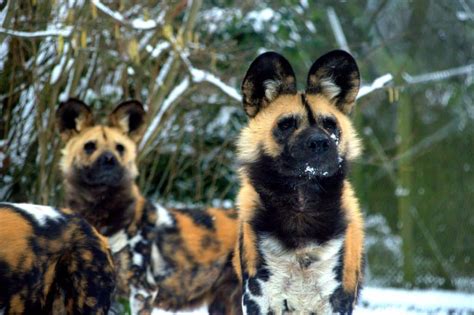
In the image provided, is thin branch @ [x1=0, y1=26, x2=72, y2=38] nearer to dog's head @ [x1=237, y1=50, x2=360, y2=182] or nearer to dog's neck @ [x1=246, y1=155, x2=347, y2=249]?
dog's head @ [x1=237, y1=50, x2=360, y2=182]

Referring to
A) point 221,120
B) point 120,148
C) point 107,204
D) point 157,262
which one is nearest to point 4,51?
point 120,148

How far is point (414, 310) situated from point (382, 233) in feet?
9.69

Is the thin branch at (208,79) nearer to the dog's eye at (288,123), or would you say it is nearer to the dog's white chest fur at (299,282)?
the dog's eye at (288,123)

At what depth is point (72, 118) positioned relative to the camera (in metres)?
5.09

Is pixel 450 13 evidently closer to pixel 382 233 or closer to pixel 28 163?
pixel 382 233

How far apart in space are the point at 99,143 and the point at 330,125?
2165 mm

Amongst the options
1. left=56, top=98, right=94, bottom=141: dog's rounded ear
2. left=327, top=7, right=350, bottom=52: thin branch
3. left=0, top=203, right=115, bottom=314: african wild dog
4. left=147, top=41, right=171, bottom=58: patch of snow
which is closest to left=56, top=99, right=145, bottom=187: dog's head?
left=56, top=98, right=94, bottom=141: dog's rounded ear

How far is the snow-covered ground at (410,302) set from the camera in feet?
19.0

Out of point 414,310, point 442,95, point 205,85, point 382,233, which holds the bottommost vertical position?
point 382,233

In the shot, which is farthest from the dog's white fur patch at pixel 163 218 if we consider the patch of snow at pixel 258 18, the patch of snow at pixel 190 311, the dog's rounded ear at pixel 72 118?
the patch of snow at pixel 258 18

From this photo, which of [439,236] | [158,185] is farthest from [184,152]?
[439,236]

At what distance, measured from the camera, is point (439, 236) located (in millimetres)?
8609

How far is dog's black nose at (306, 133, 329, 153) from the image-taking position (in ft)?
9.82

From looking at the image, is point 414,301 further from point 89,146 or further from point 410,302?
point 89,146
